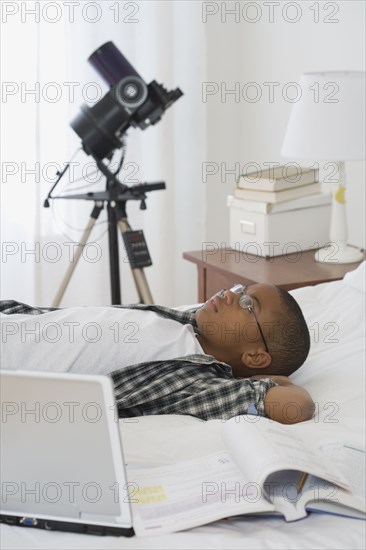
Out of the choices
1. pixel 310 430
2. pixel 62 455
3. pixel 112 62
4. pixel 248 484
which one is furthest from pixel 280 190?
pixel 62 455

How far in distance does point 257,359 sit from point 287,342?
0.07m

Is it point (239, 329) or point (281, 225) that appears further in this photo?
point (281, 225)

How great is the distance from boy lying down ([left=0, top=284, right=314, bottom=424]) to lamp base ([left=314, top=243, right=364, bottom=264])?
0.80 m

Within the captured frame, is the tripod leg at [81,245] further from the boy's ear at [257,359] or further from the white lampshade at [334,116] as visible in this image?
the boy's ear at [257,359]

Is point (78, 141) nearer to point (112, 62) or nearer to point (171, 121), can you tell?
point (171, 121)

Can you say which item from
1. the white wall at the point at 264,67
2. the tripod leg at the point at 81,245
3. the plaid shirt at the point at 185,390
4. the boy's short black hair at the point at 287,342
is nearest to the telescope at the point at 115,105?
the tripod leg at the point at 81,245

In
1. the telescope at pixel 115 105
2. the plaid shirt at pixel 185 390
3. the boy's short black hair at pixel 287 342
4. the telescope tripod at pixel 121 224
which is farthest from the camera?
the telescope tripod at pixel 121 224

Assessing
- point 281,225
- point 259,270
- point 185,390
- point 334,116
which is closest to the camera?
point 185,390

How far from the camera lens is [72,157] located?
3131mm

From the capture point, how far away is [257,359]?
5.68 ft

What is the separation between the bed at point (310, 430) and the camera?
1040mm

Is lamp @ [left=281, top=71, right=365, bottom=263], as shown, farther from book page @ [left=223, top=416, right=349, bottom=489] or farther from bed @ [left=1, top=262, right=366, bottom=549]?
book page @ [left=223, top=416, right=349, bottom=489]

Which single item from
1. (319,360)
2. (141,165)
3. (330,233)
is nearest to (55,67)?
(141,165)

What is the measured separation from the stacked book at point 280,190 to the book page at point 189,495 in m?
1.48
